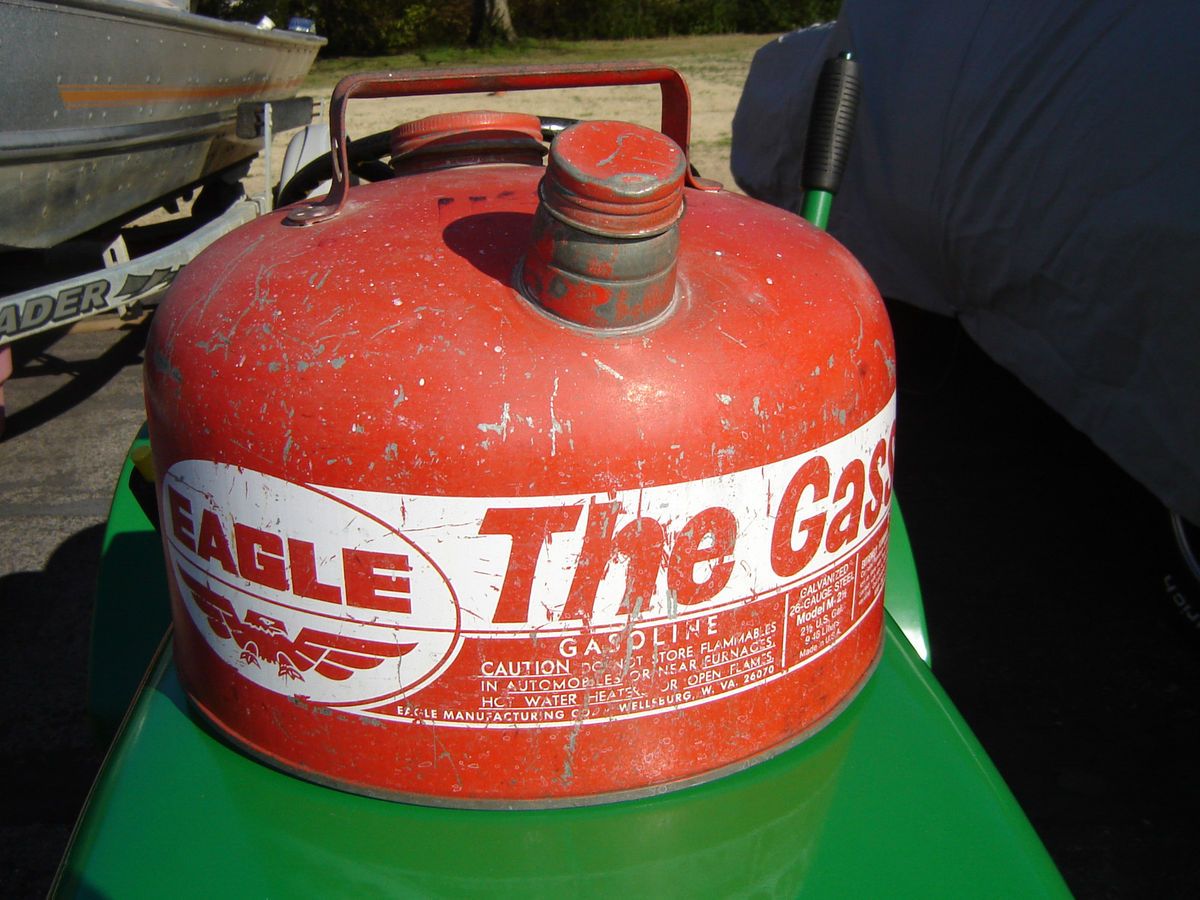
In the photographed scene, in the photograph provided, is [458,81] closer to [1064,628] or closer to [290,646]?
[290,646]

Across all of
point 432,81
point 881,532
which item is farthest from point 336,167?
point 881,532

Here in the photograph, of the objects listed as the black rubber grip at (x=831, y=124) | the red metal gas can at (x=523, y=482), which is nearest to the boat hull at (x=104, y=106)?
the black rubber grip at (x=831, y=124)

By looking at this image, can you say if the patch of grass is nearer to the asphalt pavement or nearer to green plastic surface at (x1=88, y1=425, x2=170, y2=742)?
the asphalt pavement

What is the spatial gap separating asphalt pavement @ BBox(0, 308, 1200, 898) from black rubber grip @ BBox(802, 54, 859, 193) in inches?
51.8

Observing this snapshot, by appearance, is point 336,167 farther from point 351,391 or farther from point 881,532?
point 881,532

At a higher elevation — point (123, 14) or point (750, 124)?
point (123, 14)

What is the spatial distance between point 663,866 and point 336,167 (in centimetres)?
77

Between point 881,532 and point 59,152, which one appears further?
point 59,152

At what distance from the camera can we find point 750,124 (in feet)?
15.5

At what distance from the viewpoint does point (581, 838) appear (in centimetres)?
101

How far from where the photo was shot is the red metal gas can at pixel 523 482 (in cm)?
91

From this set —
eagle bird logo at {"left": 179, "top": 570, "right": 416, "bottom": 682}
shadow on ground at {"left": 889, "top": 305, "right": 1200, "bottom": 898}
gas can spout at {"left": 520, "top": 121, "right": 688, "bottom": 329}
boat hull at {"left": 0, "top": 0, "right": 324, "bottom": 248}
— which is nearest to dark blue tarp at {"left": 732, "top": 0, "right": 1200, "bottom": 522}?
shadow on ground at {"left": 889, "top": 305, "right": 1200, "bottom": 898}

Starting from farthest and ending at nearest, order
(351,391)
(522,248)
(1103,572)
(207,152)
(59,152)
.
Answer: (207,152) → (59,152) → (1103,572) → (522,248) → (351,391)

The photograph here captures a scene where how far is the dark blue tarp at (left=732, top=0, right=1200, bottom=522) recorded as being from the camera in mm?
2473
